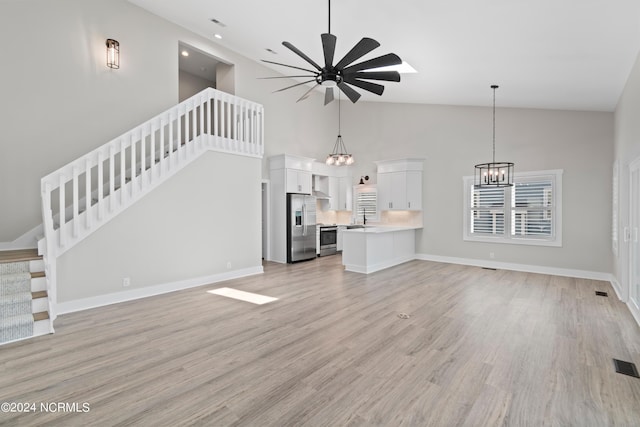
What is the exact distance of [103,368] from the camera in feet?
8.79

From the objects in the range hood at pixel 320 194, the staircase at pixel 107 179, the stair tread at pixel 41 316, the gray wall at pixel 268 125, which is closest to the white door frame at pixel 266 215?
the gray wall at pixel 268 125

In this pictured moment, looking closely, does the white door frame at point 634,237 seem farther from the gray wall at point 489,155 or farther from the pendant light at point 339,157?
the pendant light at point 339,157

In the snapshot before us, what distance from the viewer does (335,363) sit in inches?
110

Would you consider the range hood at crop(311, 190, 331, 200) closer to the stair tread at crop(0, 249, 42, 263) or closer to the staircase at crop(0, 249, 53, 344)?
the stair tread at crop(0, 249, 42, 263)

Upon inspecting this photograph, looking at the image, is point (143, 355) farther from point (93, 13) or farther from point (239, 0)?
point (93, 13)

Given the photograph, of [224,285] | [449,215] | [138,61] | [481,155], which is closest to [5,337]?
[224,285]

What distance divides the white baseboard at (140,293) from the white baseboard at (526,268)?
508 centimetres

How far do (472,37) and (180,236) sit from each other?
540 centimetres

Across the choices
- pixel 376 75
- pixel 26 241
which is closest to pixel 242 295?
pixel 26 241

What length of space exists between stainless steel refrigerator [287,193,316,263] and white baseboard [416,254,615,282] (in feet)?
10.0

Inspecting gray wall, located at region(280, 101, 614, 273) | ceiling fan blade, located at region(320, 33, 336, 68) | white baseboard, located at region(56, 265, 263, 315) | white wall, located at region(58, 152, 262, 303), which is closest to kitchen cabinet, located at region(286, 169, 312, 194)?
gray wall, located at region(280, 101, 614, 273)

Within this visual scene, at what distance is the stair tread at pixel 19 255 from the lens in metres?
3.60

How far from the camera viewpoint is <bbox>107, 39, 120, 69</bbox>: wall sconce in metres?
5.29

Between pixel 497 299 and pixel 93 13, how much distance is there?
818 cm
